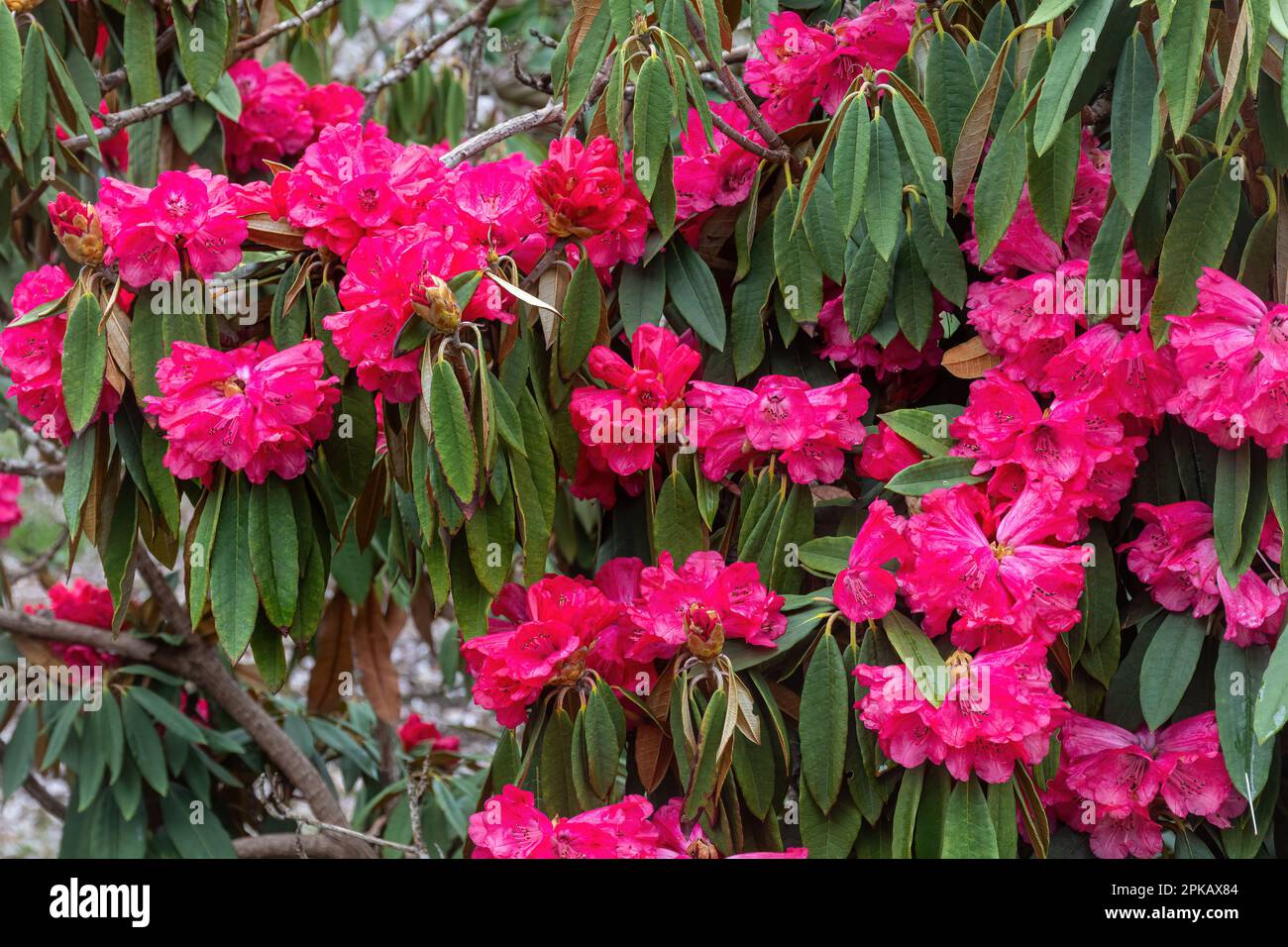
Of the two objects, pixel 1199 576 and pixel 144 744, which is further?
pixel 144 744

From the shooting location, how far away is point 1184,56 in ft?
4.03

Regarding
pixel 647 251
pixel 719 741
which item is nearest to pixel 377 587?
pixel 647 251

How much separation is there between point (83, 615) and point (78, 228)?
1.61 m

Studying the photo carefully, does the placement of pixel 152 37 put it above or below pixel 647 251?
above

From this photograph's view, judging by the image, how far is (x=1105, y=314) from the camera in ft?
4.77

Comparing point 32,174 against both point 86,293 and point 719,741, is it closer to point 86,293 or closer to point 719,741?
point 86,293

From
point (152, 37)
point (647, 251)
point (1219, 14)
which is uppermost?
point (152, 37)

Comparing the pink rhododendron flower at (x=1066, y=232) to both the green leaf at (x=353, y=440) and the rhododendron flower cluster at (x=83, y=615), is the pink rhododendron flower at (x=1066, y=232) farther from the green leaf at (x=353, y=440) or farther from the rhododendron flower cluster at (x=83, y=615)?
the rhododendron flower cluster at (x=83, y=615)

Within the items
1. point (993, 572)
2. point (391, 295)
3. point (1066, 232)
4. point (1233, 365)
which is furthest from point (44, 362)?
point (1233, 365)

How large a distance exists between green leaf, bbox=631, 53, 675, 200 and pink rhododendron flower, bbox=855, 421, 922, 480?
0.40m

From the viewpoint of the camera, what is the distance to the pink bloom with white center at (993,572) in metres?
1.34

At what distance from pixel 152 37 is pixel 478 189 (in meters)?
0.93

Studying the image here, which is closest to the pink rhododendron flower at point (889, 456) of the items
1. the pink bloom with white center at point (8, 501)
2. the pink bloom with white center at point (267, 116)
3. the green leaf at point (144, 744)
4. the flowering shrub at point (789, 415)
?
the flowering shrub at point (789, 415)

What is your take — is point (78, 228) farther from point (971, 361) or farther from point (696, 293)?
point (971, 361)
